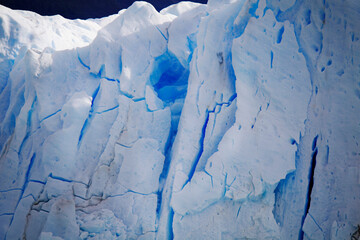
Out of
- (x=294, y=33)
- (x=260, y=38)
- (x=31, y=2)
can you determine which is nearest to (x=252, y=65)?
(x=260, y=38)

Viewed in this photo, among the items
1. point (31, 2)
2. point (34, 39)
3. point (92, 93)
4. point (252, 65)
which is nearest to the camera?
point (252, 65)

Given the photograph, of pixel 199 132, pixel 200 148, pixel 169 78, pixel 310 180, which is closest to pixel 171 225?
pixel 200 148

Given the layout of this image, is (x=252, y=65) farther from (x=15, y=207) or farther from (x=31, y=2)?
(x=31, y=2)

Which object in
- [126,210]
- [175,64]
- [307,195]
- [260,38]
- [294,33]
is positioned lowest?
[126,210]

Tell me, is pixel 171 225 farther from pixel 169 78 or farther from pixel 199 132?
pixel 169 78

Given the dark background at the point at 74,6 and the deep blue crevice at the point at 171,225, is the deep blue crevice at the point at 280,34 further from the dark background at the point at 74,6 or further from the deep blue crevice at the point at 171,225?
the dark background at the point at 74,6

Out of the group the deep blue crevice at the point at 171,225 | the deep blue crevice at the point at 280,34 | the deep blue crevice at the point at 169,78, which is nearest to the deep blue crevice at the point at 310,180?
the deep blue crevice at the point at 280,34
